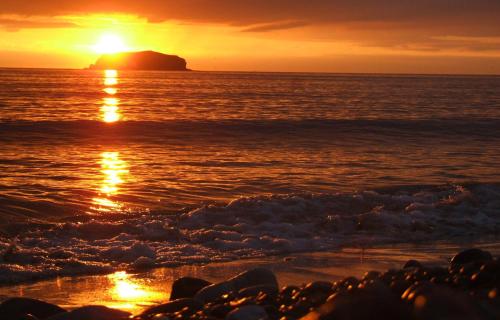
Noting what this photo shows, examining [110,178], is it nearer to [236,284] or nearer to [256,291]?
[236,284]

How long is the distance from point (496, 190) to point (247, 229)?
6068 mm

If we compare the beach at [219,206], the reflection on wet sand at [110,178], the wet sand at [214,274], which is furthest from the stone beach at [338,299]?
the reflection on wet sand at [110,178]

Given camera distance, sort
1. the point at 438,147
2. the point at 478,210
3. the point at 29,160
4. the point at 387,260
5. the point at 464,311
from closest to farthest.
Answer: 1. the point at 464,311
2. the point at 387,260
3. the point at 478,210
4. the point at 29,160
5. the point at 438,147

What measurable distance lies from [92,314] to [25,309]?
0.73 metres

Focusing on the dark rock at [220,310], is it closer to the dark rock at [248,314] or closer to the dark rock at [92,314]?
the dark rock at [248,314]

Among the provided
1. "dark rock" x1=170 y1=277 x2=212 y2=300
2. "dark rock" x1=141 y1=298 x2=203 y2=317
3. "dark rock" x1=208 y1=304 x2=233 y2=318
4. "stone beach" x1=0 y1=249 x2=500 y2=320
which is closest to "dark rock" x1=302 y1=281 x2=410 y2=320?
"stone beach" x1=0 y1=249 x2=500 y2=320

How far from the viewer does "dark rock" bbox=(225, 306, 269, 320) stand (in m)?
4.80

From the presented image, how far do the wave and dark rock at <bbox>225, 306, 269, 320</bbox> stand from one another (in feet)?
11.9

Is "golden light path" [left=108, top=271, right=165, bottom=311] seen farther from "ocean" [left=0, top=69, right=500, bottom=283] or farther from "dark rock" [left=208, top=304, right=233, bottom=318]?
"dark rock" [left=208, top=304, right=233, bottom=318]

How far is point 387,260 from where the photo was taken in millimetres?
8758

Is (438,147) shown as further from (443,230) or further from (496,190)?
A: (443,230)

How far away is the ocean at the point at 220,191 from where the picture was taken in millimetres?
9500

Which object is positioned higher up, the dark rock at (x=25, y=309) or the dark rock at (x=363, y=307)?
the dark rock at (x=363, y=307)

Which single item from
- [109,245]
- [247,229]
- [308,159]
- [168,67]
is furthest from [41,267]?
[168,67]
